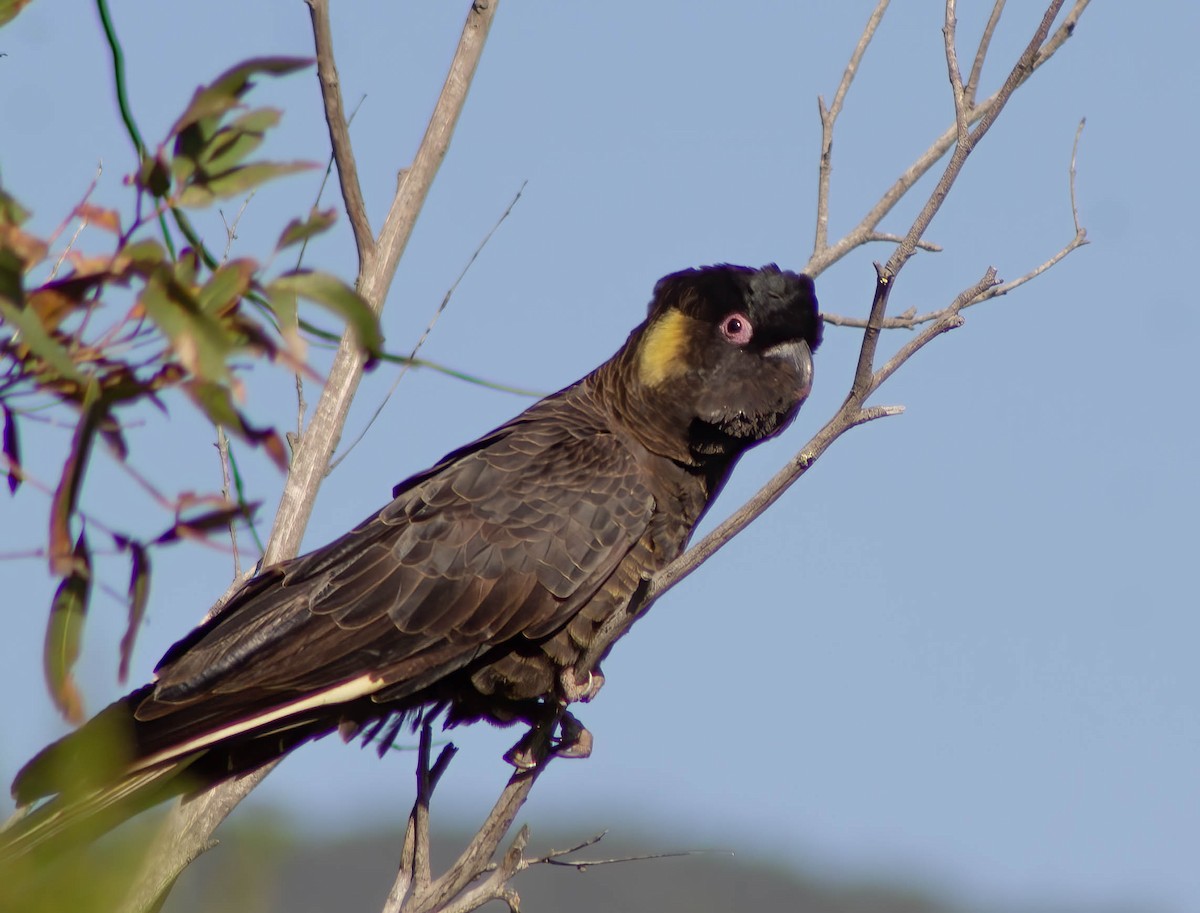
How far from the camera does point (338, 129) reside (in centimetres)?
378

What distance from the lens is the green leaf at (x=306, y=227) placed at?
1771mm

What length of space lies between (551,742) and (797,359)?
1.73 meters

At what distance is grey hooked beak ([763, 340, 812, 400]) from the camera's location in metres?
5.13

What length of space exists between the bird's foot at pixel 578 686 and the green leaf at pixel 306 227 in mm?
2951

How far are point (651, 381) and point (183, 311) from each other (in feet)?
11.9

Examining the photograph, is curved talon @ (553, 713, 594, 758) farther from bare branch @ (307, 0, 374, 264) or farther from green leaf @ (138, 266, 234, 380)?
green leaf @ (138, 266, 234, 380)

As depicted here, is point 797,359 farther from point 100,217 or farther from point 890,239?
point 100,217

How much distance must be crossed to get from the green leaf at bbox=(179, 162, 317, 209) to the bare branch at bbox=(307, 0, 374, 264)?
6.20 feet

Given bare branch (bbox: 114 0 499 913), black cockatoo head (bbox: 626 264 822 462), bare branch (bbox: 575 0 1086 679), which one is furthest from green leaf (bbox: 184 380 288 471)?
black cockatoo head (bbox: 626 264 822 462)

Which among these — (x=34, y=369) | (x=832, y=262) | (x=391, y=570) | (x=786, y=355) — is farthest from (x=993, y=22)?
(x=34, y=369)

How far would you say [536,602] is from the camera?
462 centimetres

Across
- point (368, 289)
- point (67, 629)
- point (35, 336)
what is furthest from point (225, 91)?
point (368, 289)

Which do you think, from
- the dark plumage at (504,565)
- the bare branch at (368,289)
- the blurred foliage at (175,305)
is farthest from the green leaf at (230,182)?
the dark plumage at (504,565)

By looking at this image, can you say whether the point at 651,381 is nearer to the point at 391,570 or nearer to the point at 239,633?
the point at 391,570
